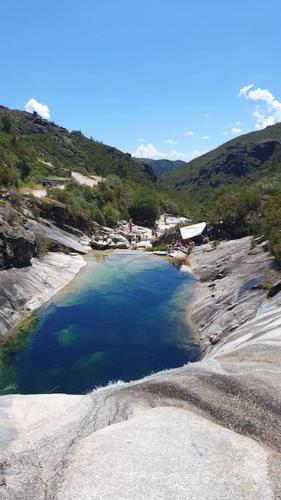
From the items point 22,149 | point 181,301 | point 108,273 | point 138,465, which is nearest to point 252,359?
point 138,465

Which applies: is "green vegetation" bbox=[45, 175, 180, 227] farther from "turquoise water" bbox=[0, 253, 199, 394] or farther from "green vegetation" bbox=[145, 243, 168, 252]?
"turquoise water" bbox=[0, 253, 199, 394]

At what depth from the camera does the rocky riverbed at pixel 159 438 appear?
9547mm

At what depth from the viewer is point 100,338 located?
31812 mm

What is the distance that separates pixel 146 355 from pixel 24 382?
8.01m

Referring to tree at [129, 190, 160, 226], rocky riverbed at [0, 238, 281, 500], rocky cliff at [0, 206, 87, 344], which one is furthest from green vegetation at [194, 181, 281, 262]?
rocky riverbed at [0, 238, 281, 500]

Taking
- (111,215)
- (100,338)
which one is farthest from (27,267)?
(111,215)

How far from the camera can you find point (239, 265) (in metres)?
43.6

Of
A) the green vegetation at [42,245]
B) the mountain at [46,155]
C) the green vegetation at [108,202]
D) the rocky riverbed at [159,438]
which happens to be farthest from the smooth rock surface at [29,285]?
the mountain at [46,155]

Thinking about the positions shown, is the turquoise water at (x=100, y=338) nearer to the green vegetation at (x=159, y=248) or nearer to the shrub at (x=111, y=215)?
the green vegetation at (x=159, y=248)

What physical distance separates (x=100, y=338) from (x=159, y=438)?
20733mm

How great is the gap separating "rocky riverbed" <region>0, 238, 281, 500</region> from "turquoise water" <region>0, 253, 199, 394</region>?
9734 millimetres

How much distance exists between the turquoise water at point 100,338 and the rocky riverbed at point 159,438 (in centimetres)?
973

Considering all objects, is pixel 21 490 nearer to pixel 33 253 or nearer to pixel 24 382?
pixel 24 382

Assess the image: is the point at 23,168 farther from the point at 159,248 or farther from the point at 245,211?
the point at 245,211
